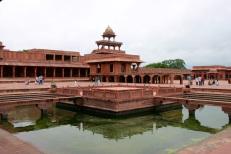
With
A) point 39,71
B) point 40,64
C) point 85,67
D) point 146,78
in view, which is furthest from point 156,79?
point 39,71

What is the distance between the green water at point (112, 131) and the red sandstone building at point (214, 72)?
158ft

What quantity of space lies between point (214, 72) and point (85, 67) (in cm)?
3589

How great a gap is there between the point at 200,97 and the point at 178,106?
3.06 m

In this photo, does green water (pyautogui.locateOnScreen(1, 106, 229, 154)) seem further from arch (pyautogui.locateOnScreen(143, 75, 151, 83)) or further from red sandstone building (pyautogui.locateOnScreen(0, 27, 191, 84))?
arch (pyautogui.locateOnScreen(143, 75, 151, 83))

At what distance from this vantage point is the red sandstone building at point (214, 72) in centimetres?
6807

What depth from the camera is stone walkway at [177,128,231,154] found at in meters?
8.77

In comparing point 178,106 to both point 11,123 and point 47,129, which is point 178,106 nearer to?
point 47,129

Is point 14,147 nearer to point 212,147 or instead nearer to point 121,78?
point 212,147

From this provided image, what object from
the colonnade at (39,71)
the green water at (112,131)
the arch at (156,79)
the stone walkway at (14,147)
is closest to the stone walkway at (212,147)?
the green water at (112,131)

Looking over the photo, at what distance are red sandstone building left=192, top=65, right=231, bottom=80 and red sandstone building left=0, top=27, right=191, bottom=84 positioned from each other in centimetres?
2307

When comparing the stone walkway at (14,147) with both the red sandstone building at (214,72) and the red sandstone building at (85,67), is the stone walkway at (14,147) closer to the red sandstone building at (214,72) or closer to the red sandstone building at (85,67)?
the red sandstone building at (85,67)

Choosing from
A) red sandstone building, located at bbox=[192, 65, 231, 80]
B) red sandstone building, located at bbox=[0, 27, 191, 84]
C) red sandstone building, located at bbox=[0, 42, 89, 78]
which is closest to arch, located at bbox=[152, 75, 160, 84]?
red sandstone building, located at bbox=[0, 27, 191, 84]

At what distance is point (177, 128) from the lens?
689 inches

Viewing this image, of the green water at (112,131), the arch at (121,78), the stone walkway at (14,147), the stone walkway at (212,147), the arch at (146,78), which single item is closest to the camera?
the stone walkway at (14,147)
